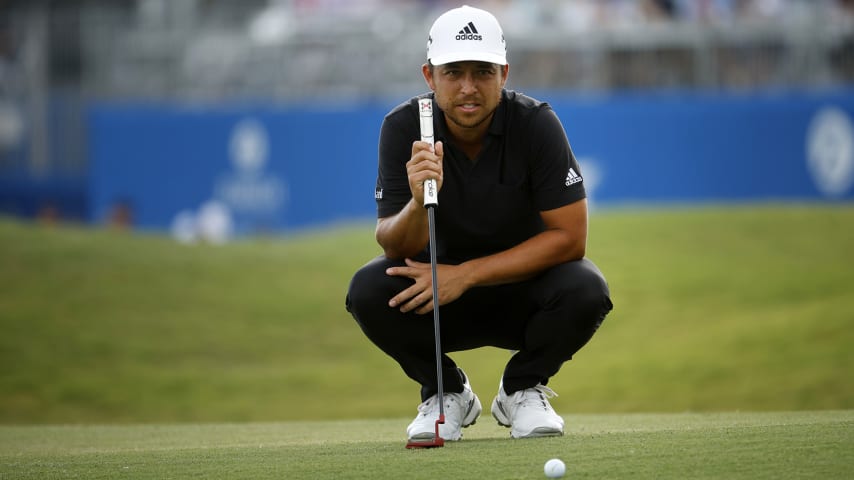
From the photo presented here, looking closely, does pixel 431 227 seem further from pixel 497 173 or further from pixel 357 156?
pixel 357 156

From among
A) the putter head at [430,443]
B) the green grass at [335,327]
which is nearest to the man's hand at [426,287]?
the putter head at [430,443]

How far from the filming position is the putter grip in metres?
4.41

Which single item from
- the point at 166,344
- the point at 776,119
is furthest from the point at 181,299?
the point at 776,119

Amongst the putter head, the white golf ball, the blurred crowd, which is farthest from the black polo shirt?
the blurred crowd

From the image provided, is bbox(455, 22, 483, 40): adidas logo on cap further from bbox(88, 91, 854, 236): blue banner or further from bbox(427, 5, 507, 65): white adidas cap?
bbox(88, 91, 854, 236): blue banner

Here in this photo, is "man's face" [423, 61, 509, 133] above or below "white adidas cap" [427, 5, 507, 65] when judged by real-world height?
below

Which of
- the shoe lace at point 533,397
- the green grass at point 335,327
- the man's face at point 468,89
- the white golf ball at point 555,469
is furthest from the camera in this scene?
the green grass at point 335,327

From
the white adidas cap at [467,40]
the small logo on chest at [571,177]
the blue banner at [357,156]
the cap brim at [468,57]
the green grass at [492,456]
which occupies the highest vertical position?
the blue banner at [357,156]

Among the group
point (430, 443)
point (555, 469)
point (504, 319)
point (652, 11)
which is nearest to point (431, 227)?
point (504, 319)

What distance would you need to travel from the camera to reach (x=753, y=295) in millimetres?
12914

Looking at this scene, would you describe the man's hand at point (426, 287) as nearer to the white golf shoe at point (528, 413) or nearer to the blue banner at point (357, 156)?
the white golf shoe at point (528, 413)

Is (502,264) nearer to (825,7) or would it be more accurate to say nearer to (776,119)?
(776,119)

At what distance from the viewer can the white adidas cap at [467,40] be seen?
4.46m

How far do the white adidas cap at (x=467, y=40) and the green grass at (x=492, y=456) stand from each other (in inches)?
51.2
